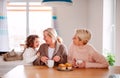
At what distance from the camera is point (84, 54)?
295 centimetres

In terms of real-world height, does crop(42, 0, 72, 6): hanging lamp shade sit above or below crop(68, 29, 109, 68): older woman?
above

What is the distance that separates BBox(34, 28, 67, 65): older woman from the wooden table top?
0.17 m

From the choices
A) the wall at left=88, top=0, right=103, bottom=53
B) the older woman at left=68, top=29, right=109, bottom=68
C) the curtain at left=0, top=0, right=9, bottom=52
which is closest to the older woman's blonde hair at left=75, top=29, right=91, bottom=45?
the older woman at left=68, top=29, right=109, bottom=68

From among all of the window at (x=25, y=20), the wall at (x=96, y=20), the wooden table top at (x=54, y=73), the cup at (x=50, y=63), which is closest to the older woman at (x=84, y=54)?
the wooden table top at (x=54, y=73)

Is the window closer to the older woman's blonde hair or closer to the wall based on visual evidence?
the wall

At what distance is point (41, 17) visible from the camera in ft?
22.4

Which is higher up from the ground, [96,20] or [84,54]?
[96,20]

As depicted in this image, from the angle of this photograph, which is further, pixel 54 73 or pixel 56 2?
pixel 56 2

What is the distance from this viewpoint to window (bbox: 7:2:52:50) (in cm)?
672

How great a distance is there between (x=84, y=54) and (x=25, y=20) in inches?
162

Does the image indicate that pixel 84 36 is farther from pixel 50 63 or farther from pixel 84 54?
pixel 50 63

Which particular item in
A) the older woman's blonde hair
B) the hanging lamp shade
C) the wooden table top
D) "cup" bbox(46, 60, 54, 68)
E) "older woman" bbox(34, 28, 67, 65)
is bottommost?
the wooden table top

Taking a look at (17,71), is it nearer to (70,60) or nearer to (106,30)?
(70,60)

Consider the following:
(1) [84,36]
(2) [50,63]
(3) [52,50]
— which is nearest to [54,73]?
(2) [50,63]
